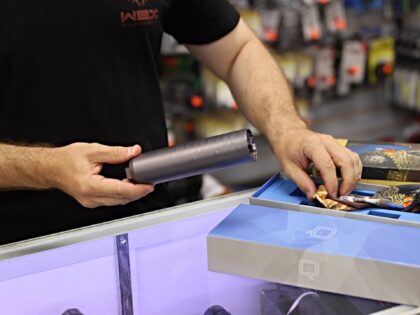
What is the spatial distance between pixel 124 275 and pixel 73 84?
0.48 metres

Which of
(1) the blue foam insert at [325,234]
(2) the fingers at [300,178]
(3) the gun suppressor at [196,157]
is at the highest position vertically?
(3) the gun suppressor at [196,157]

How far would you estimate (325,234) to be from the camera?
0.90 metres

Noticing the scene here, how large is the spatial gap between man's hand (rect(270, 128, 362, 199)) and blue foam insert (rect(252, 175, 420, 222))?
0.01 m

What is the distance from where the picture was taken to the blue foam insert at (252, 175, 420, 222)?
979 millimetres

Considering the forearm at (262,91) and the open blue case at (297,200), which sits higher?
the forearm at (262,91)

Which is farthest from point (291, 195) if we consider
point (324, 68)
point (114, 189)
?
point (324, 68)

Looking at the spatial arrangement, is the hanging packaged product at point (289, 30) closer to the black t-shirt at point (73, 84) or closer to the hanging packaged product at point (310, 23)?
the hanging packaged product at point (310, 23)

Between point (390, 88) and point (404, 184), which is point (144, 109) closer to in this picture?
point (404, 184)

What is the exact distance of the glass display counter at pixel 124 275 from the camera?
3.36ft

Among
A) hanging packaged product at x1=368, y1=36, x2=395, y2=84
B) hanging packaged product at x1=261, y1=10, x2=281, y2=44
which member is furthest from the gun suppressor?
hanging packaged product at x1=368, y1=36, x2=395, y2=84

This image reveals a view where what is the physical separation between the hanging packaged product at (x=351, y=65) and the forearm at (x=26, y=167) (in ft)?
8.98

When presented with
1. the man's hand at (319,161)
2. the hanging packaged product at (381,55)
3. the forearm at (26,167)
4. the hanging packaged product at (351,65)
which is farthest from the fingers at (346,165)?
the hanging packaged product at (381,55)

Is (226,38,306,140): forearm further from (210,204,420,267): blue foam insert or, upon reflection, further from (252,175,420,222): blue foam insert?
(210,204,420,267): blue foam insert

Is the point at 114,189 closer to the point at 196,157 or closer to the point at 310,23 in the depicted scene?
the point at 196,157
